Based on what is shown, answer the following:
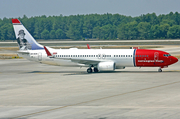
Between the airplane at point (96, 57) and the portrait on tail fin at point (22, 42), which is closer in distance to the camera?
the airplane at point (96, 57)

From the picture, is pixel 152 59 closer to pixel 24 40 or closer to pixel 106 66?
pixel 106 66

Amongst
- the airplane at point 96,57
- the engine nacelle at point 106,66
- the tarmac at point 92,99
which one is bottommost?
the tarmac at point 92,99

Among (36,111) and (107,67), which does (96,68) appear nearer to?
(107,67)

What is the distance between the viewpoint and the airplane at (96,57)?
48562 mm

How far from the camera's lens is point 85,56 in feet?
168

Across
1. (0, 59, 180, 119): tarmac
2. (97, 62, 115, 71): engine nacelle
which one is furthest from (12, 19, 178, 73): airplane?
(0, 59, 180, 119): tarmac

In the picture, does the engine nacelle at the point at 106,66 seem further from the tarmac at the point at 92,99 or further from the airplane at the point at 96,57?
the tarmac at the point at 92,99

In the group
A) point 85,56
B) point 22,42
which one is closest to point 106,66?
point 85,56

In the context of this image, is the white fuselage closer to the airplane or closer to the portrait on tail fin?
the airplane

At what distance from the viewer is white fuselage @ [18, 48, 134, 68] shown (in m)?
49.4

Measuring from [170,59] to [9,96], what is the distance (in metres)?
27.6

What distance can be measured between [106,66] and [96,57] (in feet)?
9.51

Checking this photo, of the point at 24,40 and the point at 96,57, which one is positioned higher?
the point at 24,40

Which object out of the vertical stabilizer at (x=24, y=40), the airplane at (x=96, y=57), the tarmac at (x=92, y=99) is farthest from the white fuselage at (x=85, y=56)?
the tarmac at (x=92, y=99)
